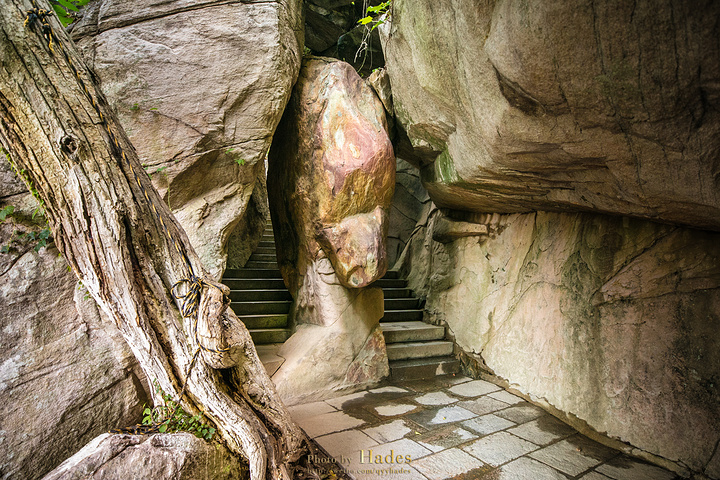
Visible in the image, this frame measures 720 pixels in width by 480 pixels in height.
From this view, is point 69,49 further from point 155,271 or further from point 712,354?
point 712,354

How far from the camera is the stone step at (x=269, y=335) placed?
4.31 m

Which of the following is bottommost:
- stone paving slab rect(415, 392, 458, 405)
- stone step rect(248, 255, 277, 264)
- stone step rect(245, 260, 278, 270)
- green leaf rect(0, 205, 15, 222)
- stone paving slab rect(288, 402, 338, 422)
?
stone paving slab rect(415, 392, 458, 405)

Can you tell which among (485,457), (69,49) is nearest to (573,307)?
(485,457)

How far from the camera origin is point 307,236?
3.94 meters

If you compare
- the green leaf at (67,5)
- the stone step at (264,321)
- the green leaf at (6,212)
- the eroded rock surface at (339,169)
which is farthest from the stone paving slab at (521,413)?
the green leaf at (67,5)

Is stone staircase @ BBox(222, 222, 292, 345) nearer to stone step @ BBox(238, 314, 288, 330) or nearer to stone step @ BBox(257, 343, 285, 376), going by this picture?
stone step @ BBox(238, 314, 288, 330)

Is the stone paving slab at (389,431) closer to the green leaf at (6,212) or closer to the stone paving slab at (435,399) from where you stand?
the stone paving slab at (435,399)

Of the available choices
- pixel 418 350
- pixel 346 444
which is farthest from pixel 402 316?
pixel 346 444

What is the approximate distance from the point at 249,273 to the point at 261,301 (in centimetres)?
83

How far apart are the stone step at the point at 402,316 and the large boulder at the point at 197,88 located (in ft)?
8.60

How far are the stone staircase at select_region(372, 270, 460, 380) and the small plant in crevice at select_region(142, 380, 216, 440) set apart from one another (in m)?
2.43

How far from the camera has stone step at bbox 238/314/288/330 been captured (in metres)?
4.51

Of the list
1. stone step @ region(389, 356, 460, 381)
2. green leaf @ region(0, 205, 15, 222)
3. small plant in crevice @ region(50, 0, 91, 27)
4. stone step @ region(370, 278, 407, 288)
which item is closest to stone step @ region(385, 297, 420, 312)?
stone step @ region(370, 278, 407, 288)

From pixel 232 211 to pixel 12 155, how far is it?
161 centimetres
